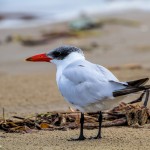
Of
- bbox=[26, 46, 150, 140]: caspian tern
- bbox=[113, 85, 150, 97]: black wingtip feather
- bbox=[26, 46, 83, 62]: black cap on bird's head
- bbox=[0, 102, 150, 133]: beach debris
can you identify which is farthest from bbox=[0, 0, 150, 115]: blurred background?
bbox=[113, 85, 150, 97]: black wingtip feather

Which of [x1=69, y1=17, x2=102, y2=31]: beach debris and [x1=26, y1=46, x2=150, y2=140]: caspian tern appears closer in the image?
[x1=26, y1=46, x2=150, y2=140]: caspian tern

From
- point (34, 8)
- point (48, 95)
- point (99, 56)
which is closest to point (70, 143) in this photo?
point (48, 95)

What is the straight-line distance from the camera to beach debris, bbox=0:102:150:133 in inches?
239

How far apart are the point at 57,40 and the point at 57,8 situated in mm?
4884

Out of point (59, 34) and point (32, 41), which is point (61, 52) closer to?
point (32, 41)

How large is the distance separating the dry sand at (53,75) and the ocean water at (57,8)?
0.92 meters

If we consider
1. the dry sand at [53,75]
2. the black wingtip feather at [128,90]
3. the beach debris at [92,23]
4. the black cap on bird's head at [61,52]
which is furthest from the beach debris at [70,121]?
the beach debris at [92,23]

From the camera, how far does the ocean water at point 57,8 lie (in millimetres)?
16014

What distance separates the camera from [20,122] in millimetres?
6180

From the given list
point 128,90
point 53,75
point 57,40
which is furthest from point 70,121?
point 57,40

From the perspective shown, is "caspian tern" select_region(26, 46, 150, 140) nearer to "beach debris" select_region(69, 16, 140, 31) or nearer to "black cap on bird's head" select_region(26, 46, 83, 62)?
"black cap on bird's head" select_region(26, 46, 83, 62)

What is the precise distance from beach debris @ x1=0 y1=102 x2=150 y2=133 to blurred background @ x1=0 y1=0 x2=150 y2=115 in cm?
96

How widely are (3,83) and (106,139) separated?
4101 mm

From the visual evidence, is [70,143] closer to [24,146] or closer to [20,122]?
[24,146]
